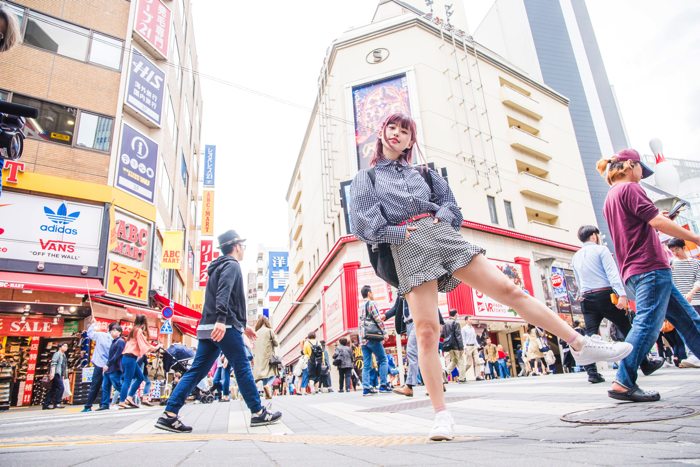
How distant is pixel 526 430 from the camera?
2.29 m

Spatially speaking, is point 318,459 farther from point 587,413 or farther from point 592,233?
point 592,233

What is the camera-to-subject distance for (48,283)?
12430 millimetres

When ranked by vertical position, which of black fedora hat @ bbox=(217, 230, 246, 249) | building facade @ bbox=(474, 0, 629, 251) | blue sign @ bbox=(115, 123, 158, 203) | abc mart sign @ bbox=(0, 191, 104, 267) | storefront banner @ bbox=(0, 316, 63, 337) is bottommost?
black fedora hat @ bbox=(217, 230, 246, 249)

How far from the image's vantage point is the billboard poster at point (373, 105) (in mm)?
24078

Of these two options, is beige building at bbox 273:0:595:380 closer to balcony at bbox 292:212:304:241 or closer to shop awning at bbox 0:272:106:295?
balcony at bbox 292:212:304:241

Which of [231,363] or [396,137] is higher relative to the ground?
[396,137]

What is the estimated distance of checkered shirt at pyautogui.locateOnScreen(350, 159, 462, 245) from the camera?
2.35 metres

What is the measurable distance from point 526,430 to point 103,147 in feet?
55.5

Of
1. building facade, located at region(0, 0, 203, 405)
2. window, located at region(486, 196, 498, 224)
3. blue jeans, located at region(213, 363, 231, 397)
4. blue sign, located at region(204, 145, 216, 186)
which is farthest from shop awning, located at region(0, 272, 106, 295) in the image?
window, located at region(486, 196, 498, 224)

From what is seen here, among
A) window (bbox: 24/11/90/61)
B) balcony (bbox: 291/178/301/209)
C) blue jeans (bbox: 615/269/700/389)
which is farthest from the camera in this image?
balcony (bbox: 291/178/301/209)

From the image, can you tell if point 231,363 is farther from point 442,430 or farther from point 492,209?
point 492,209

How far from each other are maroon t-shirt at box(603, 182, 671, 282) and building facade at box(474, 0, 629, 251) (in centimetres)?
7020

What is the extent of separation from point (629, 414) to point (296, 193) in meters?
42.6

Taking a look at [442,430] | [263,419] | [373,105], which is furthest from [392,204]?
[373,105]
